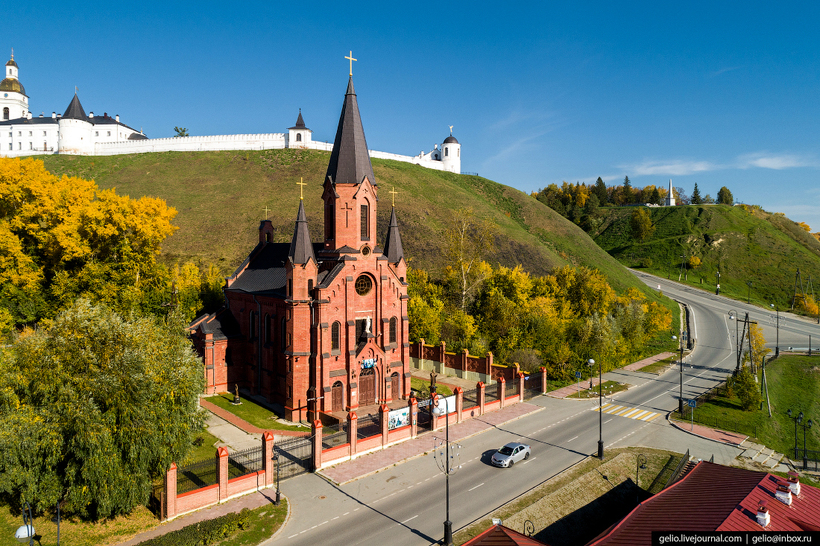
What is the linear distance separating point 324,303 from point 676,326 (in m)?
66.9

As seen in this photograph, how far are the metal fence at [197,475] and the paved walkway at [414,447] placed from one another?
5.98 meters

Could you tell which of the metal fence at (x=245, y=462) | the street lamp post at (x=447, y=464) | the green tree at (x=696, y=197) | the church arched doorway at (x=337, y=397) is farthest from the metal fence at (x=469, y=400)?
the green tree at (x=696, y=197)

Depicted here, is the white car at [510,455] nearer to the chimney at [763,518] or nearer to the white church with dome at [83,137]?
the chimney at [763,518]

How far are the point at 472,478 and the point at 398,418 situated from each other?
707cm

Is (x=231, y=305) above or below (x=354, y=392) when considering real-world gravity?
above

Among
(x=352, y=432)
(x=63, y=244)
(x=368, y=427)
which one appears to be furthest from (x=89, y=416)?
(x=63, y=244)

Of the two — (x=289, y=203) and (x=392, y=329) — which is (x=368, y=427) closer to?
(x=392, y=329)

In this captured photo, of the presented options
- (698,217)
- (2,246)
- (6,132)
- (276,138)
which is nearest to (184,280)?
(2,246)

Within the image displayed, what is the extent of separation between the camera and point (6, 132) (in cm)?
11375

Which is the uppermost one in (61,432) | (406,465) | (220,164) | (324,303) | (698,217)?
(220,164)

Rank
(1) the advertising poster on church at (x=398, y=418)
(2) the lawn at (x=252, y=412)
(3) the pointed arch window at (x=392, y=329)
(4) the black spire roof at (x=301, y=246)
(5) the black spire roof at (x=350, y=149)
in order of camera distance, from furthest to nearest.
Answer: (3) the pointed arch window at (x=392, y=329)
(5) the black spire roof at (x=350, y=149)
(4) the black spire roof at (x=301, y=246)
(2) the lawn at (x=252, y=412)
(1) the advertising poster on church at (x=398, y=418)

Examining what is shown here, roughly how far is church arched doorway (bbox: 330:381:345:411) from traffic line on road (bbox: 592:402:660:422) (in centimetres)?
2111

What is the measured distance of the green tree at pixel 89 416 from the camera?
59.2 feet

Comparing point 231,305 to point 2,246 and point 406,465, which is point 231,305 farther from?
point 406,465
